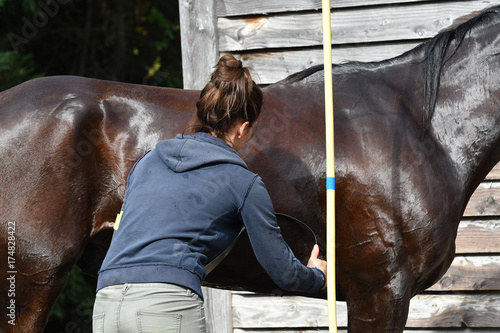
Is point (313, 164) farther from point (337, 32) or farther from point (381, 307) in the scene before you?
point (337, 32)

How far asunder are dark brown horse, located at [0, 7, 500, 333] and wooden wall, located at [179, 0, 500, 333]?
3.67 feet

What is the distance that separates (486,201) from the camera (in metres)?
3.96

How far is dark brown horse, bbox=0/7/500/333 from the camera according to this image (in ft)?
8.58

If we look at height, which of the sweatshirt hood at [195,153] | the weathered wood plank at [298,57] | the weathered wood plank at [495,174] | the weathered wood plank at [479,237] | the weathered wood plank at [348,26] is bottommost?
the weathered wood plank at [479,237]

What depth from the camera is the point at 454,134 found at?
9.29 feet

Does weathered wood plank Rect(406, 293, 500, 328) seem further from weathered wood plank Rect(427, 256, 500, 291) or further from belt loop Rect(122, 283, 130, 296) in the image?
belt loop Rect(122, 283, 130, 296)

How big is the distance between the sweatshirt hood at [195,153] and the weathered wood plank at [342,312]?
8.26ft

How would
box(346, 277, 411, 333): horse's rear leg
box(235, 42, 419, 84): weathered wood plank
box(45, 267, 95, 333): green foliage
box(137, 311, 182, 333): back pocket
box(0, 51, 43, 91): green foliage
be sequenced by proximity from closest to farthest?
box(137, 311, 182, 333): back pocket → box(346, 277, 411, 333): horse's rear leg → box(235, 42, 419, 84): weathered wood plank → box(0, 51, 43, 91): green foliage → box(45, 267, 95, 333): green foliage

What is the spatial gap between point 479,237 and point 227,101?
2685 mm

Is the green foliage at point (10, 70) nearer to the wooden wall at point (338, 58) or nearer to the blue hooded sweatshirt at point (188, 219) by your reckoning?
the wooden wall at point (338, 58)

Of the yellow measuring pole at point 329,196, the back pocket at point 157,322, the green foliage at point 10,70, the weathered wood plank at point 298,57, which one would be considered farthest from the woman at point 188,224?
the green foliage at point 10,70

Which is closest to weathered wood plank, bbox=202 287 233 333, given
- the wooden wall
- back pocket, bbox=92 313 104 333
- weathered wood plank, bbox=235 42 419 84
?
the wooden wall

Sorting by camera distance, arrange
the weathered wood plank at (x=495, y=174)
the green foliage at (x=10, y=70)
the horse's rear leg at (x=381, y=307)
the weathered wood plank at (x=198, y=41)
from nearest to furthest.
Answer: the horse's rear leg at (x=381, y=307) → the weathered wood plank at (x=495, y=174) → the weathered wood plank at (x=198, y=41) → the green foliage at (x=10, y=70)

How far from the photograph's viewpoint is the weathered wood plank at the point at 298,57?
4.09 m
